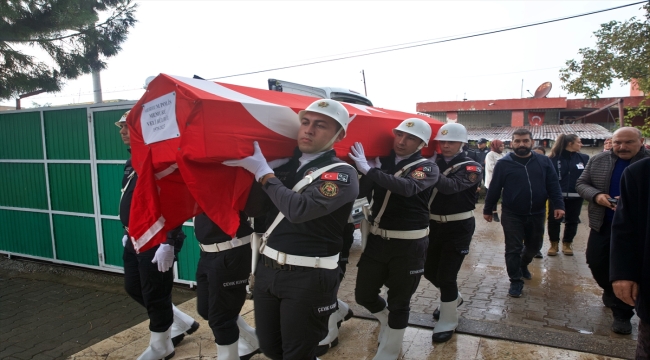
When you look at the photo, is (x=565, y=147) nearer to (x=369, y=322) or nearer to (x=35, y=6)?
(x=369, y=322)

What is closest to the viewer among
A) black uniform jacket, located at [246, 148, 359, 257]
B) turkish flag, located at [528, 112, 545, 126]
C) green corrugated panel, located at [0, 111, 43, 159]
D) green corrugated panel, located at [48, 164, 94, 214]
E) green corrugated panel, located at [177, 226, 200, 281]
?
black uniform jacket, located at [246, 148, 359, 257]

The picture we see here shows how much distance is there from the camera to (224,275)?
9.16 feet

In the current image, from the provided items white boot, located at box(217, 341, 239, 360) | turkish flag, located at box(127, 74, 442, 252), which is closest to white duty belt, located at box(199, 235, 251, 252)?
turkish flag, located at box(127, 74, 442, 252)

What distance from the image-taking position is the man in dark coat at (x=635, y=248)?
1.94 metres

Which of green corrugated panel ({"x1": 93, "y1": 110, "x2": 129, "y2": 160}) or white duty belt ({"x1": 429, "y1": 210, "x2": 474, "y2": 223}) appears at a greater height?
green corrugated panel ({"x1": 93, "y1": 110, "x2": 129, "y2": 160})

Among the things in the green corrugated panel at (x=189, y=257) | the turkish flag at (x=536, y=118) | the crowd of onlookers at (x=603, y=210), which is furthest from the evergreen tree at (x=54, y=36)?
the turkish flag at (x=536, y=118)

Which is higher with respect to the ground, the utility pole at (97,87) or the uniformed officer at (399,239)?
the utility pole at (97,87)

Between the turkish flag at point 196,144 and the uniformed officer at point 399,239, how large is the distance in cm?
99

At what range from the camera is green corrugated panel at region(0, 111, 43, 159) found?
6340 mm

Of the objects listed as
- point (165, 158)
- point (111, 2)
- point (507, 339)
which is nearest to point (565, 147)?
point (507, 339)

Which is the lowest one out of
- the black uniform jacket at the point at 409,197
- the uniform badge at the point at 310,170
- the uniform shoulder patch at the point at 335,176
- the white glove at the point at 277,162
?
the black uniform jacket at the point at 409,197

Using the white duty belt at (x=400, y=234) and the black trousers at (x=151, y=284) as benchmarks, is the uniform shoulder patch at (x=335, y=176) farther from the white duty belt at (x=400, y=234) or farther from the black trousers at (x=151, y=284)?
the black trousers at (x=151, y=284)

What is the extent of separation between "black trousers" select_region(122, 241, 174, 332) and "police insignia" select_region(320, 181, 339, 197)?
1709 mm

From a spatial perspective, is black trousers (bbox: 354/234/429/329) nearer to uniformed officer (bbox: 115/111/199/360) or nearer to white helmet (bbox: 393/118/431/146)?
white helmet (bbox: 393/118/431/146)
